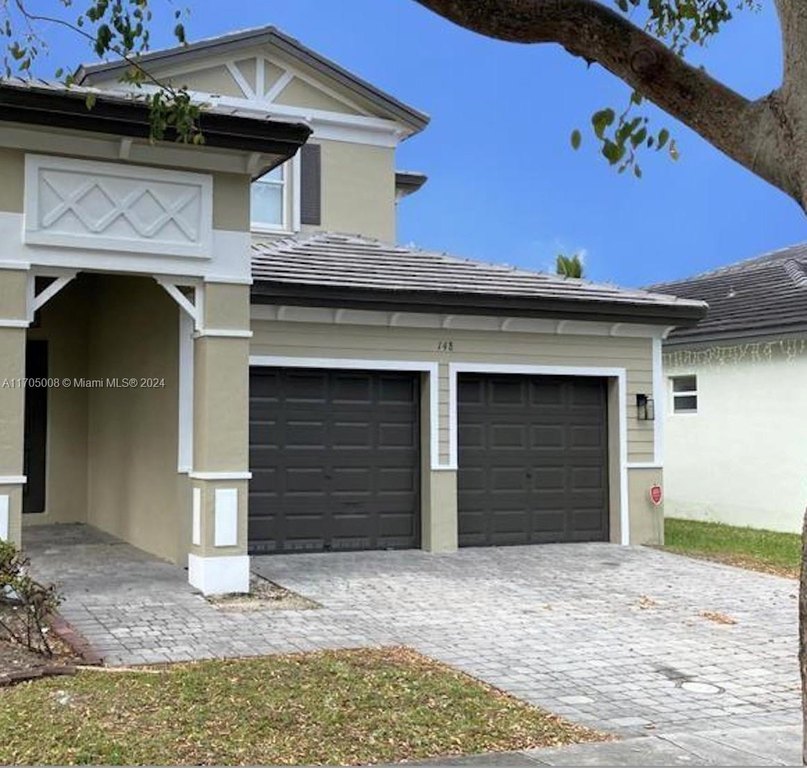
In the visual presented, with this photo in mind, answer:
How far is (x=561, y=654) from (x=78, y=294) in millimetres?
9965

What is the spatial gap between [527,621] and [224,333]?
4.00m

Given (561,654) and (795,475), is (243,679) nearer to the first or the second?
(561,654)

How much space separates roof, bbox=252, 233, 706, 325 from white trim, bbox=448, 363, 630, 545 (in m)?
0.74

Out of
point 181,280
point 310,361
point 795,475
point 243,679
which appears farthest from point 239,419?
point 795,475

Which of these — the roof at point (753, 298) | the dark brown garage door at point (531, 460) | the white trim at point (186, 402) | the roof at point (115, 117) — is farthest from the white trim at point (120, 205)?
the roof at point (753, 298)

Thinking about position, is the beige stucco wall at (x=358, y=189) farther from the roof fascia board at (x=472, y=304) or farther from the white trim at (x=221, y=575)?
the white trim at (x=221, y=575)

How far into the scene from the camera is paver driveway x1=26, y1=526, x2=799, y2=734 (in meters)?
6.86

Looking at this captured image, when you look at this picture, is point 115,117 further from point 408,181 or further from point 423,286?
point 408,181

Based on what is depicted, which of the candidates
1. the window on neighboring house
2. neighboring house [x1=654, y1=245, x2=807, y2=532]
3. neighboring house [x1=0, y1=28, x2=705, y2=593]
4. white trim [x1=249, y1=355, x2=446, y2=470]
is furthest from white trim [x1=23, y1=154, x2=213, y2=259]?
the window on neighboring house

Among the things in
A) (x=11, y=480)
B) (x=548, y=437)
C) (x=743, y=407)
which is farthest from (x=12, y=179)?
(x=743, y=407)

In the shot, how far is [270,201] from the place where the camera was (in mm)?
16375

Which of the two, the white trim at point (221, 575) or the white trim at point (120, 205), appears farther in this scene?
the white trim at point (221, 575)

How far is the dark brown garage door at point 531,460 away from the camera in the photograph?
13633 mm

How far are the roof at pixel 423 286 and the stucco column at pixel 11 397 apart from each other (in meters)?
3.30
